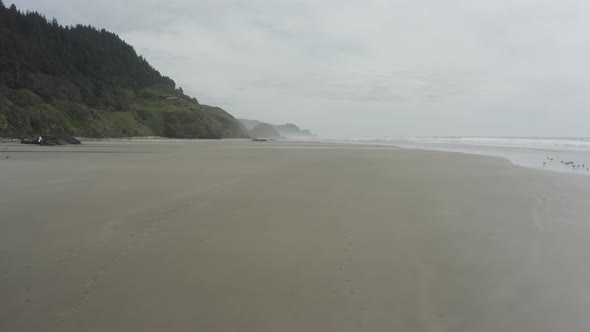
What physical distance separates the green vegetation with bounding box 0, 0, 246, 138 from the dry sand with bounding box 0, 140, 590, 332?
36994 millimetres

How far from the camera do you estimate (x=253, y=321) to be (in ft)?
8.20

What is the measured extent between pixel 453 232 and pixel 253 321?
11.5ft

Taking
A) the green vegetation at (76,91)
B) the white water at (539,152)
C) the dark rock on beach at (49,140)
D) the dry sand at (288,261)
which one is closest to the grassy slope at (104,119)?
the green vegetation at (76,91)

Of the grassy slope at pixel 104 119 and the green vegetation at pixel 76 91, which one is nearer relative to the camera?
the grassy slope at pixel 104 119

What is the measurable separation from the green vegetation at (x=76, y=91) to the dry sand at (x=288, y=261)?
121 ft

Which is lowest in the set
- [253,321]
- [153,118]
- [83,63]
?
[253,321]

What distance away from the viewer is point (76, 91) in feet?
176

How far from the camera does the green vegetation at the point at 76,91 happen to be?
128 feet

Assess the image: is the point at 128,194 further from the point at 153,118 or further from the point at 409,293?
the point at 153,118

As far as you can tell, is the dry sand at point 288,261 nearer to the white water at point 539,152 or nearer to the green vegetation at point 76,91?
the white water at point 539,152

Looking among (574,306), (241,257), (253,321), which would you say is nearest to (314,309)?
(253,321)

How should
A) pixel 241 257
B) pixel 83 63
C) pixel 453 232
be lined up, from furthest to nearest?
pixel 83 63, pixel 453 232, pixel 241 257

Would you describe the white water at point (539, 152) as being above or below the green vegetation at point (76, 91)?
below

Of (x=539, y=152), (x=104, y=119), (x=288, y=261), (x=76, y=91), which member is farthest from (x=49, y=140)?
(x=539, y=152)
